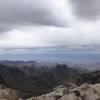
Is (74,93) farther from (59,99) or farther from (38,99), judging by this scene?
(38,99)

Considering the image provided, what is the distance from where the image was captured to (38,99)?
113562 millimetres

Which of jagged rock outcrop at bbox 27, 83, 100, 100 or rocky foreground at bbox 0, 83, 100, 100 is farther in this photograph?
jagged rock outcrop at bbox 27, 83, 100, 100

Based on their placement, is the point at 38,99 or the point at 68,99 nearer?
the point at 68,99

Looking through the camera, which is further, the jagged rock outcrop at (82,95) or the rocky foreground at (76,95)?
the jagged rock outcrop at (82,95)

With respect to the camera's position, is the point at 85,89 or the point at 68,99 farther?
the point at 85,89

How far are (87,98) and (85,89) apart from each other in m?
5.99

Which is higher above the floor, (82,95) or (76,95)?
(76,95)

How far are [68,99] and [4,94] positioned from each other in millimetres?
24299

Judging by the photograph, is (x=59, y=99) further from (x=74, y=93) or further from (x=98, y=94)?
(x=98, y=94)

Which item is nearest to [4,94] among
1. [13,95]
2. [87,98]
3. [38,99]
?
[13,95]

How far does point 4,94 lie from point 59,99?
21.1 meters

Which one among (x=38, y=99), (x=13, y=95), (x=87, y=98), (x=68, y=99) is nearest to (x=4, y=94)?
(x=13, y=95)

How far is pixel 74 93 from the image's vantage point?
10925 cm

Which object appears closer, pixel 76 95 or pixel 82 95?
pixel 76 95
